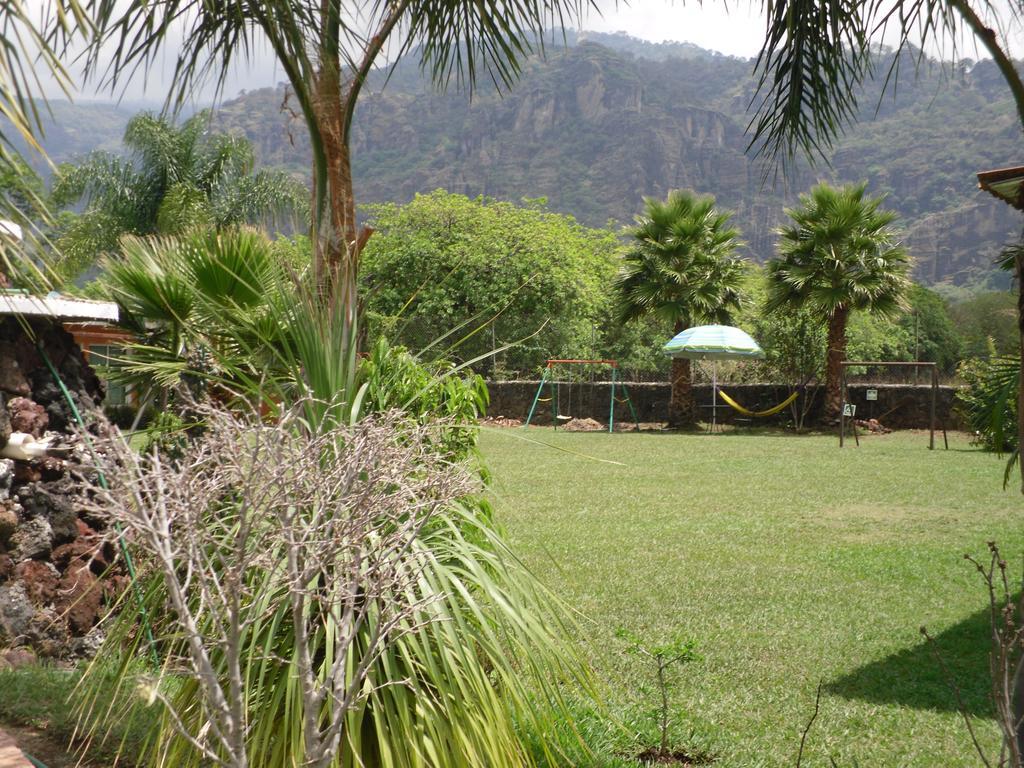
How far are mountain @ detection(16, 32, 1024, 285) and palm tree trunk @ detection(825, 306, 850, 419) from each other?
213 ft

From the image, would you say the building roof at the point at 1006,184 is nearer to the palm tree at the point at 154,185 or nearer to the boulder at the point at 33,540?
the boulder at the point at 33,540

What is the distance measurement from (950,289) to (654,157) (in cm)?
4588

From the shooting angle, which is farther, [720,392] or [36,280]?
[720,392]

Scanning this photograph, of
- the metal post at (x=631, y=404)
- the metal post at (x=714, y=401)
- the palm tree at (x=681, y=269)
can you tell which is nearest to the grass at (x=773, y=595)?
the metal post at (x=714, y=401)

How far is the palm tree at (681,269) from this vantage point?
20.7 m

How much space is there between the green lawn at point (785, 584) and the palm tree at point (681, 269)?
25.6ft

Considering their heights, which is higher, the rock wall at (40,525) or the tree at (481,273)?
the tree at (481,273)

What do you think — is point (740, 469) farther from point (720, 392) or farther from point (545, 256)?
point (545, 256)

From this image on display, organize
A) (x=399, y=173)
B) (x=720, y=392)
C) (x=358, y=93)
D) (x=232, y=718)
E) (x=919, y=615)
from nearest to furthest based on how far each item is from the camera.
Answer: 1. (x=232, y=718)
2. (x=358, y=93)
3. (x=919, y=615)
4. (x=720, y=392)
5. (x=399, y=173)

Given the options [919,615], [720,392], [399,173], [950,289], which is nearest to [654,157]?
[399,173]

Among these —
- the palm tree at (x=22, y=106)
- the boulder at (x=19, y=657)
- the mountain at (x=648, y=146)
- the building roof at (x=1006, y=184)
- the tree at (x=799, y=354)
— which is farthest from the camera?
the mountain at (x=648, y=146)

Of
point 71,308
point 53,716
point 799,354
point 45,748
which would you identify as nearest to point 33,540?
point 71,308

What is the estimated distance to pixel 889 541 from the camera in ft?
25.9

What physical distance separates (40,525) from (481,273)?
23.9 meters
